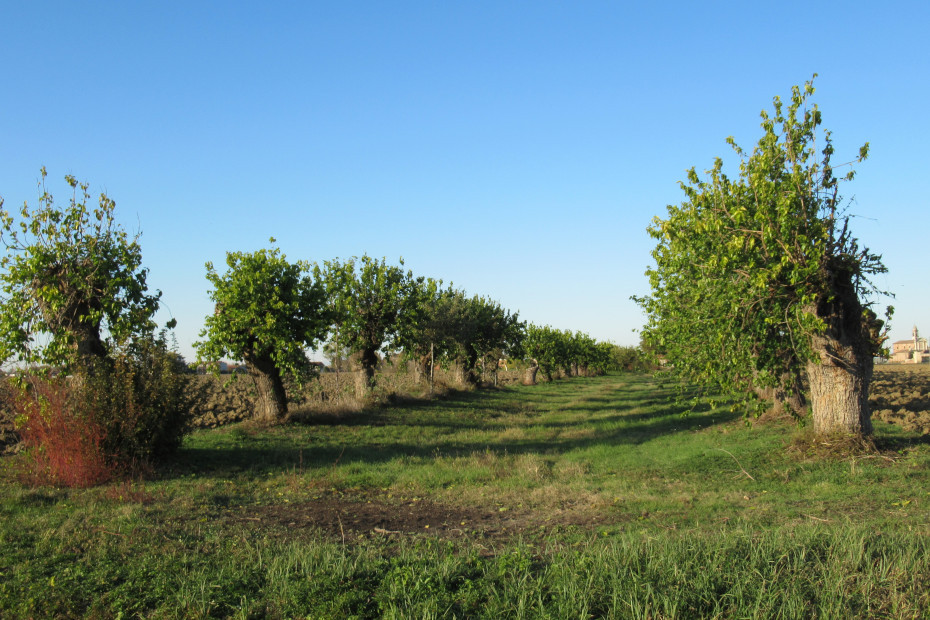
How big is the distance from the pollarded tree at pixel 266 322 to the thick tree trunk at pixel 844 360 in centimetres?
1527

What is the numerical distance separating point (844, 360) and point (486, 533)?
9.29m

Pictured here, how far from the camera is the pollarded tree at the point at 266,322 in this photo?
19.7 metres

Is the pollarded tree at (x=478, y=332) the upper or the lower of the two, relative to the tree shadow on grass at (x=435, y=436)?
upper

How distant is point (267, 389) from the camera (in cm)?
2105

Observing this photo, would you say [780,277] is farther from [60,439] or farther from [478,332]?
[478,332]

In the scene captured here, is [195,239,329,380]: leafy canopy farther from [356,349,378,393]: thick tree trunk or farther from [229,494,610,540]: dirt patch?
[229,494,610,540]: dirt patch

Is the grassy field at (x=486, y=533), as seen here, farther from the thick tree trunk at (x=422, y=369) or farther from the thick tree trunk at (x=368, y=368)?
the thick tree trunk at (x=422, y=369)

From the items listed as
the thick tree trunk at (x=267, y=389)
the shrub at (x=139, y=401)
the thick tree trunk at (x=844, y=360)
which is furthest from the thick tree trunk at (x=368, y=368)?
the thick tree trunk at (x=844, y=360)

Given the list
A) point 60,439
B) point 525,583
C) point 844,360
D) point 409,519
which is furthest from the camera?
point 844,360

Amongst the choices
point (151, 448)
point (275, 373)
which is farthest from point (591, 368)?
point (151, 448)

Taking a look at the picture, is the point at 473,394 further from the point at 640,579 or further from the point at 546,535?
the point at 640,579

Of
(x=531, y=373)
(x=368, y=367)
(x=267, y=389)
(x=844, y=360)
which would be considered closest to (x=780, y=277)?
(x=844, y=360)

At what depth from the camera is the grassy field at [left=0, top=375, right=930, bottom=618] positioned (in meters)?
5.16

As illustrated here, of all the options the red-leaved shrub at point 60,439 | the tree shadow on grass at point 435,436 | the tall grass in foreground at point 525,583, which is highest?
the red-leaved shrub at point 60,439
